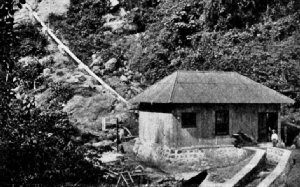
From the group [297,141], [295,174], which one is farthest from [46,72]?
[295,174]

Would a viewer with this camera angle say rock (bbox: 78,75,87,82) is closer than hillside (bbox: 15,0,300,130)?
No

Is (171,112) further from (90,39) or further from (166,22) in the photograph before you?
(90,39)

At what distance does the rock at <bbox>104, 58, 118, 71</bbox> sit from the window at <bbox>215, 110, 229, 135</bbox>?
19.6m

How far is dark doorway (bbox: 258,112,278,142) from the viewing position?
22875mm

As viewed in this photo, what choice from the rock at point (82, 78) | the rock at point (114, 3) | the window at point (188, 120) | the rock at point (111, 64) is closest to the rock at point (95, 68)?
the rock at point (111, 64)

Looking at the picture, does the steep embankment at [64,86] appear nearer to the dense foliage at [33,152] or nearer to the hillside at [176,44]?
the hillside at [176,44]

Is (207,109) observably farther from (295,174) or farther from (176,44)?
(176,44)

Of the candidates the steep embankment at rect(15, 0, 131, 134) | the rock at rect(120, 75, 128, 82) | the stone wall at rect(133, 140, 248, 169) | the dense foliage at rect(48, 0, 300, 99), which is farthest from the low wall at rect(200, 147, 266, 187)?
the rock at rect(120, 75, 128, 82)

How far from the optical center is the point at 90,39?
44906mm

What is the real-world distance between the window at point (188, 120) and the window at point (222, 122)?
133 cm

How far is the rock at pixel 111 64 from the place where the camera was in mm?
39719

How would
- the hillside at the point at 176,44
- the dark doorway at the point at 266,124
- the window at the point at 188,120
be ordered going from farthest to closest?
the hillside at the point at 176,44 < the dark doorway at the point at 266,124 < the window at the point at 188,120

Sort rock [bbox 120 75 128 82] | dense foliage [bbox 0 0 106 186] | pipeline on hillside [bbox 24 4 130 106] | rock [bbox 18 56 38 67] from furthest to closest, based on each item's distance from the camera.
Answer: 1. rock [bbox 18 56 38 67]
2. rock [bbox 120 75 128 82]
3. pipeline on hillside [bbox 24 4 130 106]
4. dense foliage [bbox 0 0 106 186]

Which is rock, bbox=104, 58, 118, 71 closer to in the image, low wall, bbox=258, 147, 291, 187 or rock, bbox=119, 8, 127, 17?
rock, bbox=119, 8, 127, 17
